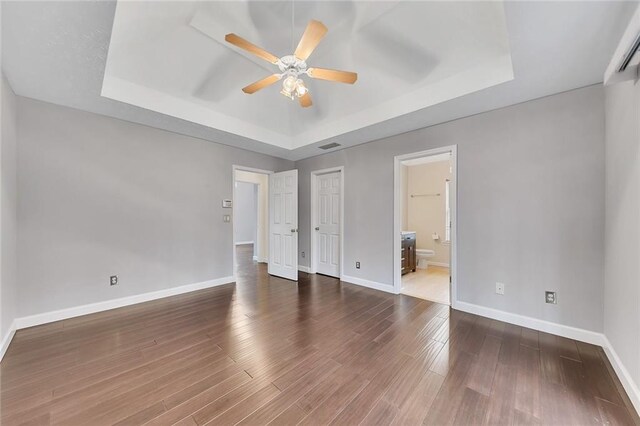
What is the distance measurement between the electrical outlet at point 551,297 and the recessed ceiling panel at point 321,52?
218cm

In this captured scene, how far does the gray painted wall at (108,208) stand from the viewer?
2.68 m

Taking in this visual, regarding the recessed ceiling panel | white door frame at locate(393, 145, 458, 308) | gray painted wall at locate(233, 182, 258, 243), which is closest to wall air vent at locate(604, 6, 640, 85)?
the recessed ceiling panel

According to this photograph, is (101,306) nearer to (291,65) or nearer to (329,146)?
(291,65)

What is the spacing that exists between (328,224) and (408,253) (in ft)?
5.76

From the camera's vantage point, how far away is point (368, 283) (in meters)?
4.07

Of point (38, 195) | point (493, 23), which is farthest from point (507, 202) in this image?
point (38, 195)

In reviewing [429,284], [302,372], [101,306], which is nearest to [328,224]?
[429,284]

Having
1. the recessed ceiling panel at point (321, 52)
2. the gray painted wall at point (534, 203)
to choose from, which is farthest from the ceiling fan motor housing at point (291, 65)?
the gray painted wall at point (534, 203)

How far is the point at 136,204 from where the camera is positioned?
11.0ft

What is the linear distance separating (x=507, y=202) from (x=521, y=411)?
81.2 inches

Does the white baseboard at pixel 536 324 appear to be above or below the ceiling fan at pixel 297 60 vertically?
below

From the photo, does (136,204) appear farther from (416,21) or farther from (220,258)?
(416,21)

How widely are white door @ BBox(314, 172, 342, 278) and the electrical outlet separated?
9.57ft

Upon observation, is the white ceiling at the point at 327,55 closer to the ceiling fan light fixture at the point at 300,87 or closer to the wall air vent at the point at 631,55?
the wall air vent at the point at 631,55
